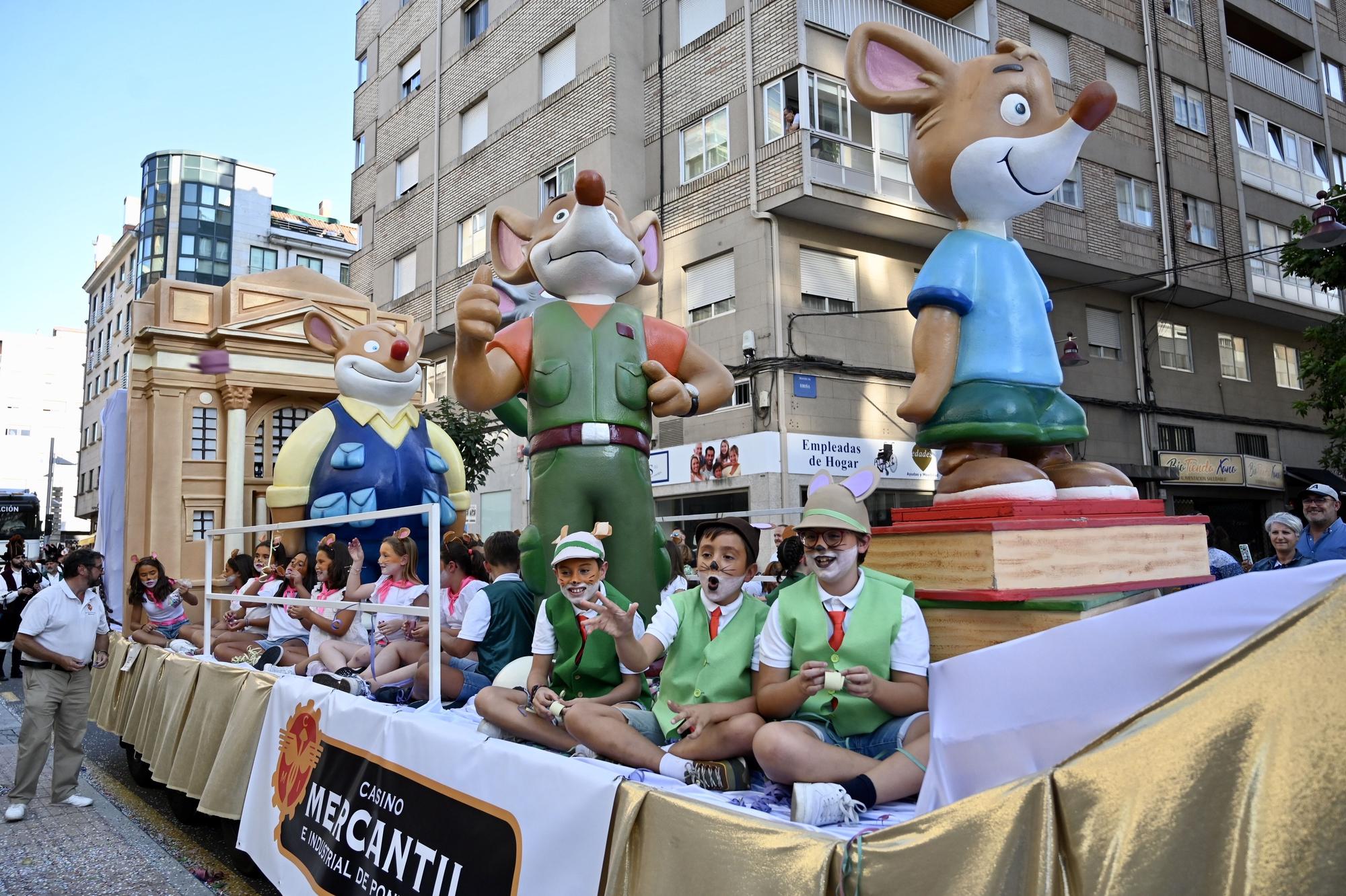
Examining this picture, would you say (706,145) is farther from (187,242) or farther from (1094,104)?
(187,242)

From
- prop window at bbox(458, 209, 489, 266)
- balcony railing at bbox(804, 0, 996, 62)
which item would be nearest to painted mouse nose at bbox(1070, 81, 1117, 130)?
balcony railing at bbox(804, 0, 996, 62)

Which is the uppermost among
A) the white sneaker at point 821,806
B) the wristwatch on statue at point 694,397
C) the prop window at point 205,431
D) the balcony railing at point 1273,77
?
the balcony railing at point 1273,77

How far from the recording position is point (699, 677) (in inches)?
120

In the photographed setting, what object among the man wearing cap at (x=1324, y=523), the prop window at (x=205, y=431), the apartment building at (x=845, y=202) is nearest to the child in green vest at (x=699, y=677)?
the man wearing cap at (x=1324, y=523)

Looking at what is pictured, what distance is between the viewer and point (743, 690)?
296 centimetres

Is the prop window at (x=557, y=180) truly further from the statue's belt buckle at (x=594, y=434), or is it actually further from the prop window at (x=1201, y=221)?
the statue's belt buckle at (x=594, y=434)

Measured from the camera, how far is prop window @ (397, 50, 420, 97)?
20953 mm

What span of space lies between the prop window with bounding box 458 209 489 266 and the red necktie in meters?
15.8

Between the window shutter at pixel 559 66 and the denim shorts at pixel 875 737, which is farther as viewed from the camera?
the window shutter at pixel 559 66

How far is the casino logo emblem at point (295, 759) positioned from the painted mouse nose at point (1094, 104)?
3.70m

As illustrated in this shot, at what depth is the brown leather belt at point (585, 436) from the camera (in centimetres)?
427

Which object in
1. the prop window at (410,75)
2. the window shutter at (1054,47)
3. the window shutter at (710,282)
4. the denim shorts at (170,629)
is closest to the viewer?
the denim shorts at (170,629)

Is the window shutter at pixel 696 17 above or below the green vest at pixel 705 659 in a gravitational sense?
above

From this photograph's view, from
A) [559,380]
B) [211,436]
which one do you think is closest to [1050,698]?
[559,380]
